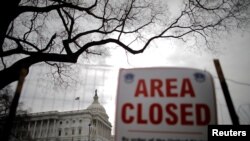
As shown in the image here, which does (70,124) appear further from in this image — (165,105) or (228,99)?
(165,105)

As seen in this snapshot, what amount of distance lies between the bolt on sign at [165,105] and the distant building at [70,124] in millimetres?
57935

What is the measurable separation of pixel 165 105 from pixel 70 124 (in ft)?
229

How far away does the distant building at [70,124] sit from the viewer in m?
61.2

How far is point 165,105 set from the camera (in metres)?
2.67

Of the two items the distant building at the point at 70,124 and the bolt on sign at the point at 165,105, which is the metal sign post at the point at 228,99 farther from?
the distant building at the point at 70,124

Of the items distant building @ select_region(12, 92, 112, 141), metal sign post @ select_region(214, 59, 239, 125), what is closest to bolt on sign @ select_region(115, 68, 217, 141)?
metal sign post @ select_region(214, 59, 239, 125)

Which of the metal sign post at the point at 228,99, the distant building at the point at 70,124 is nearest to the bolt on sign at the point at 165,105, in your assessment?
the metal sign post at the point at 228,99

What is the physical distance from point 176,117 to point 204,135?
0.42m

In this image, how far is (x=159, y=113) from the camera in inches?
105

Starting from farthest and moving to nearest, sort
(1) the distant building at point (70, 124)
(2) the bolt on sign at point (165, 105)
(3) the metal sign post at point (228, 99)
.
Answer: (1) the distant building at point (70, 124)
(3) the metal sign post at point (228, 99)
(2) the bolt on sign at point (165, 105)

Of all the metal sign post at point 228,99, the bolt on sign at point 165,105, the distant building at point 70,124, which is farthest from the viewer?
the distant building at point 70,124

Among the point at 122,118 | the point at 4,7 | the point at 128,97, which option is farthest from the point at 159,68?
the point at 4,7

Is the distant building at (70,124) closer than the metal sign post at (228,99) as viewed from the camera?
No

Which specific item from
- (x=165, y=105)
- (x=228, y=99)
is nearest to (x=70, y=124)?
(x=228, y=99)
